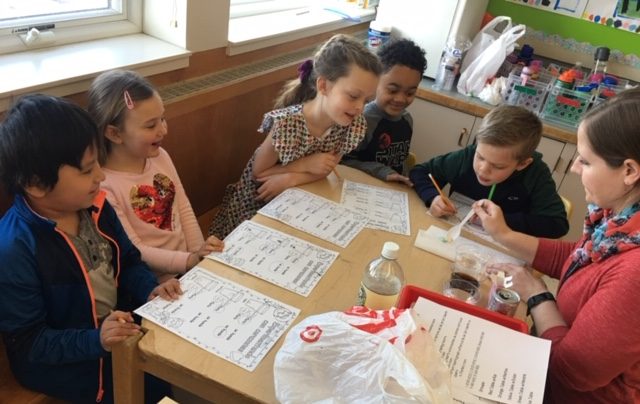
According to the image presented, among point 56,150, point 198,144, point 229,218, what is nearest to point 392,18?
point 198,144

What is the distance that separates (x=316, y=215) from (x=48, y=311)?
0.68 metres

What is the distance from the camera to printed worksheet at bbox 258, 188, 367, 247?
4.31 feet

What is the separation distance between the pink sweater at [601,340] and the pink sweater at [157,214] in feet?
3.04

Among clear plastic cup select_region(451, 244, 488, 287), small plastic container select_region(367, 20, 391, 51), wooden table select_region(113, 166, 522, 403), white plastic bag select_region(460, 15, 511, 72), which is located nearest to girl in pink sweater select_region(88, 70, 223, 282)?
wooden table select_region(113, 166, 522, 403)

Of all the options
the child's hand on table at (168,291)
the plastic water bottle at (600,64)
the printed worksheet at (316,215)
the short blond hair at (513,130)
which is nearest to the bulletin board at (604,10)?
the plastic water bottle at (600,64)

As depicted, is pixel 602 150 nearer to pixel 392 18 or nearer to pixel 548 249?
pixel 548 249

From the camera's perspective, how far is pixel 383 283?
1.03m

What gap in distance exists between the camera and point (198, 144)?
6.25 ft

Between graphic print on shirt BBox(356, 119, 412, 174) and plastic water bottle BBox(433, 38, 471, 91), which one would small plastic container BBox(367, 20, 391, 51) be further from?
graphic print on shirt BBox(356, 119, 412, 174)

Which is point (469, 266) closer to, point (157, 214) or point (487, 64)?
point (157, 214)

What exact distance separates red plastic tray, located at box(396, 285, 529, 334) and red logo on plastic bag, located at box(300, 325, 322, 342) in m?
0.26

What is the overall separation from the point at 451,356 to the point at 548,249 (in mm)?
624

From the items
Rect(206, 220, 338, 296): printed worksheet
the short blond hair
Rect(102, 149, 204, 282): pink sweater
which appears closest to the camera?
Rect(206, 220, 338, 296): printed worksheet

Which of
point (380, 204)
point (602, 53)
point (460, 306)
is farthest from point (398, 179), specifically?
point (602, 53)
